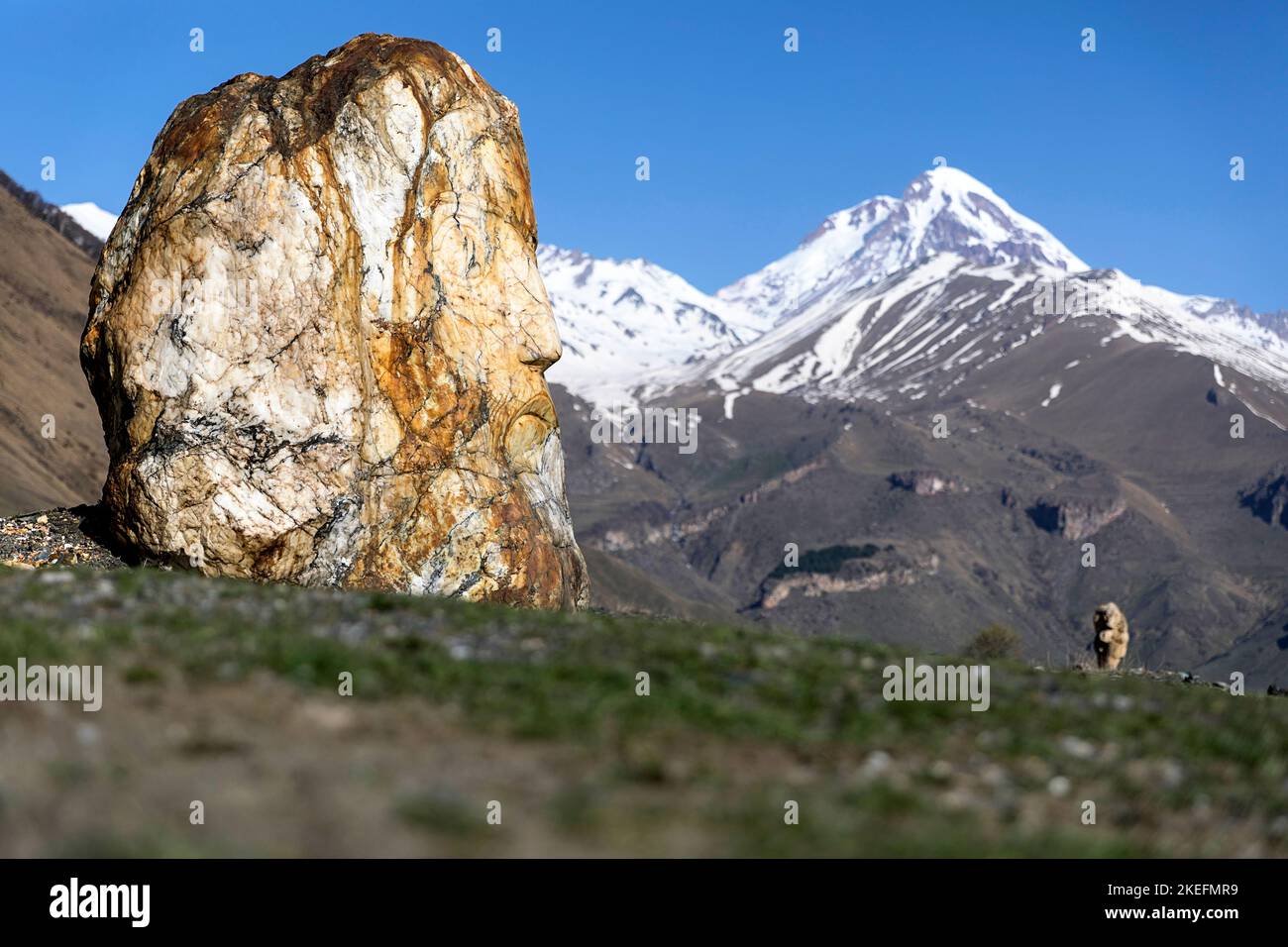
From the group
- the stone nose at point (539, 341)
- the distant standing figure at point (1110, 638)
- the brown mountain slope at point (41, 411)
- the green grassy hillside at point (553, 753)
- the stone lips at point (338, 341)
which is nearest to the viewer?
the green grassy hillside at point (553, 753)

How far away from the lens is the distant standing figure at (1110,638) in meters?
49.3

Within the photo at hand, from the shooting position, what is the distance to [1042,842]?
11.6 meters

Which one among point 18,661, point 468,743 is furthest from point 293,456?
point 468,743

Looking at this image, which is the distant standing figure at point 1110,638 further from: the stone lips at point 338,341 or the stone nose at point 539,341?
the stone nose at point 539,341

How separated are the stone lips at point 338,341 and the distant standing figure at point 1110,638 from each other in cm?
2009

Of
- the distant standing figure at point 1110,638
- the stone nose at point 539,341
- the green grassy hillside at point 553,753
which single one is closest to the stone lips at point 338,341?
the stone nose at point 539,341

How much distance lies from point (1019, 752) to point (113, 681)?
956cm

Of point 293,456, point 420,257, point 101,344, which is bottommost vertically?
point 293,456

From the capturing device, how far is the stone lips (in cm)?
3447

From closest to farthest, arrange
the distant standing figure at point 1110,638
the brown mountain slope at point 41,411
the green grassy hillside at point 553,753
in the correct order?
1. the green grassy hillside at point 553,753
2. the distant standing figure at point 1110,638
3. the brown mountain slope at point 41,411

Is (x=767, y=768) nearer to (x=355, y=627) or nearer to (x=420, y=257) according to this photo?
(x=355, y=627)

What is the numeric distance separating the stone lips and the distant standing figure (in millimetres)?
20090

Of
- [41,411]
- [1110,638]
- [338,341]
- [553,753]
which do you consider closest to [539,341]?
[338,341]

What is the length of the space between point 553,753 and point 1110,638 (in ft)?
132
